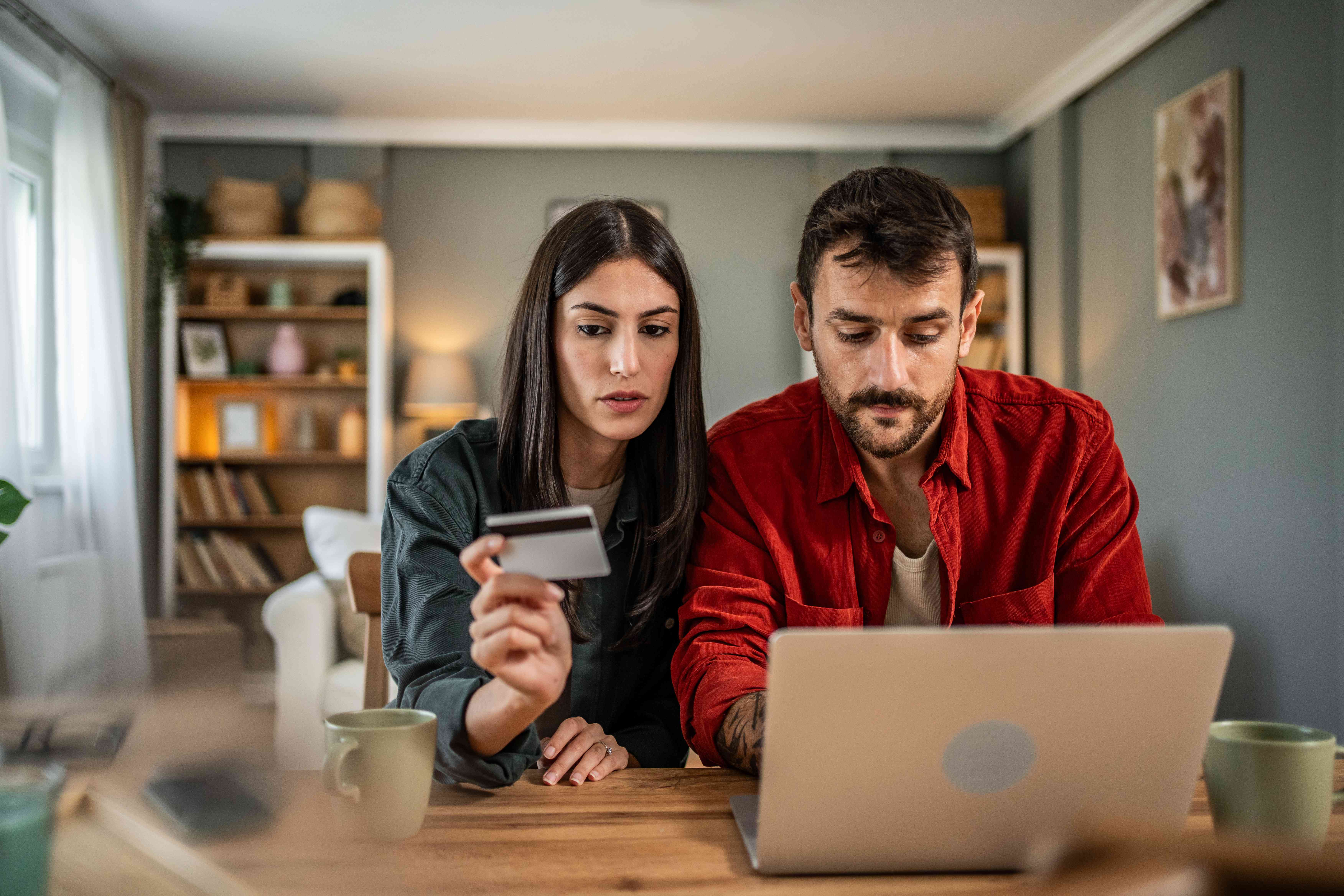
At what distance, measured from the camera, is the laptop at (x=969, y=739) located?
0.62 meters

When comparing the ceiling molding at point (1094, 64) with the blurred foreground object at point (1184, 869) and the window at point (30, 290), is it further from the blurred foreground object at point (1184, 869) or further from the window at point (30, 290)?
the window at point (30, 290)

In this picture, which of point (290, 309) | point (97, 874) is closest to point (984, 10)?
point (290, 309)

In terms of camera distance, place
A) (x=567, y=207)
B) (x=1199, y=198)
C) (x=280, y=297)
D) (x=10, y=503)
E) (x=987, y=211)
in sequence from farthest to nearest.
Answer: (x=567, y=207)
(x=987, y=211)
(x=280, y=297)
(x=1199, y=198)
(x=10, y=503)

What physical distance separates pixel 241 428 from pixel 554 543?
444 centimetres

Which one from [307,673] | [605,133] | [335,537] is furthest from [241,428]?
[605,133]

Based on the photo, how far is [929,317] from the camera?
1194 millimetres

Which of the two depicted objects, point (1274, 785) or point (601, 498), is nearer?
point (1274, 785)

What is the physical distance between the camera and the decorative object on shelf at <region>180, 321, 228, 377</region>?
14.9 ft

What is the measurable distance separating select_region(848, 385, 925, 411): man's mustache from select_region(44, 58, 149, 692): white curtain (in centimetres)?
340

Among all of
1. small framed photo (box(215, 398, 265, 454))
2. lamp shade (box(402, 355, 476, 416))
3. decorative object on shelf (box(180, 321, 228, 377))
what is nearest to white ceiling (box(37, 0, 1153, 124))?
decorative object on shelf (box(180, 321, 228, 377))

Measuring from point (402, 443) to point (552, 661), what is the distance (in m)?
4.33

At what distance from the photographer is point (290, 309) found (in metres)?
4.57

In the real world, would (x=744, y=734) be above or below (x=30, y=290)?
below

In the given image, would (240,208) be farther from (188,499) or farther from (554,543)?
(554,543)
